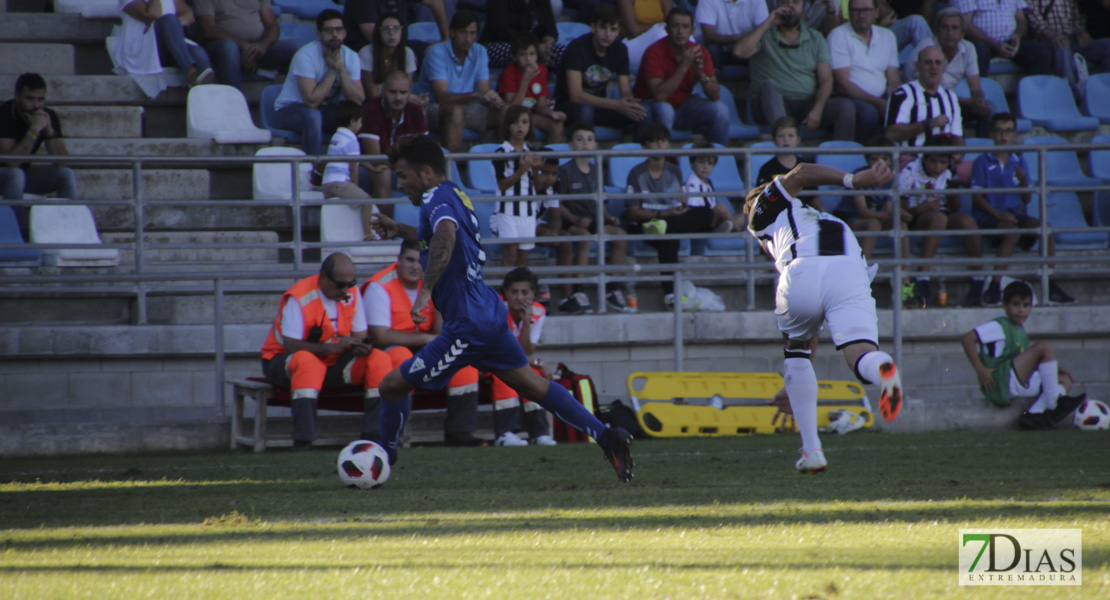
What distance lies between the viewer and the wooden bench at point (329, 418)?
348 inches

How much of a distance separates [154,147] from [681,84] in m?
6.00

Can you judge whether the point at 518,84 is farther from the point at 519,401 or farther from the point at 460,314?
the point at 460,314

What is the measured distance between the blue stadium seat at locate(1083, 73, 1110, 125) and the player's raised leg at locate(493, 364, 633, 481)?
36.0 ft

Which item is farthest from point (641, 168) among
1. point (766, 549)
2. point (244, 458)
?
point (766, 549)

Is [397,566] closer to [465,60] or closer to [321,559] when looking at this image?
[321,559]

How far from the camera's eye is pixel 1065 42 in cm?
1471

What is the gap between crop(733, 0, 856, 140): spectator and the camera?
12992mm

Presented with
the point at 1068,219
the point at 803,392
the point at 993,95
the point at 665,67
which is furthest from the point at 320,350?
the point at 993,95

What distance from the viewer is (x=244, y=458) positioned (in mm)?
8109

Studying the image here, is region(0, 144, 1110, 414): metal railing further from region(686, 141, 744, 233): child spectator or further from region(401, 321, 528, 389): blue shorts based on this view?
region(401, 321, 528, 389): blue shorts

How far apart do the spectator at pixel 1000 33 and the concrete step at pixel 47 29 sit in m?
11.0

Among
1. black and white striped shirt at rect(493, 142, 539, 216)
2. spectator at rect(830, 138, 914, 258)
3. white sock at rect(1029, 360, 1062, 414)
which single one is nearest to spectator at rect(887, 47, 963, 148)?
spectator at rect(830, 138, 914, 258)

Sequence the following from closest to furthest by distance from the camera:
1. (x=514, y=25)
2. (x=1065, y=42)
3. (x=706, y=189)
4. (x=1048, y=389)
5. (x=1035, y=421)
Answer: (x=1035, y=421), (x=1048, y=389), (x=706, y=189), (x=514, y=25), (x=1065, y=42)

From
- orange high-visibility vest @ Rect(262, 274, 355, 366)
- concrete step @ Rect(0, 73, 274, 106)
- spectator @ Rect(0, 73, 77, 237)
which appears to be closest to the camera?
orange high-visibility vest @ Rect(262, 274, 355, 366)
